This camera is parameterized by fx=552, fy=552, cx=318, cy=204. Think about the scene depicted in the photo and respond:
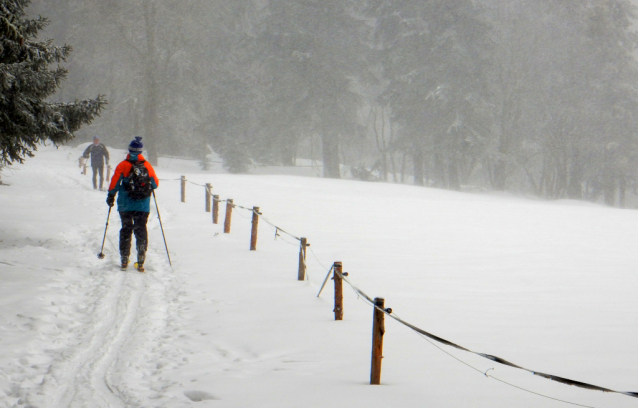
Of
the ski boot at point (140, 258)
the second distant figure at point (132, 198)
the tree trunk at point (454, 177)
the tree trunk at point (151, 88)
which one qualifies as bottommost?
the ski boot at point (140, 258)

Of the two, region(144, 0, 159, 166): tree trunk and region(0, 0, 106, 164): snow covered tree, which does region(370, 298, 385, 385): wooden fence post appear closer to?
region(0, 0, 106, 164): snow covered tree

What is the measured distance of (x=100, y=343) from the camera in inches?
213

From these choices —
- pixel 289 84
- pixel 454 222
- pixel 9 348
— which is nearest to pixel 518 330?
pixel 9 348

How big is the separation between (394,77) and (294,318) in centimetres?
3325

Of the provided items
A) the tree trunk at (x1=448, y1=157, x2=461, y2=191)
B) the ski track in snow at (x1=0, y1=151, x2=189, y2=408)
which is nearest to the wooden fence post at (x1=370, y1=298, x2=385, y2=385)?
the ski track in snow at (x1=0, y1=151, x2=189, y2=408)

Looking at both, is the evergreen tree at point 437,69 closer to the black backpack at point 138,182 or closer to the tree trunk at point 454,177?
the tree trunk at point 454,177

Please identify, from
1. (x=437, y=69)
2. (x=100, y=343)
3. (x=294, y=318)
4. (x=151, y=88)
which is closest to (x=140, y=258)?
(x=294, y=318)

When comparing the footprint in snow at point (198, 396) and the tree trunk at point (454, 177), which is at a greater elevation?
the tree trunk at point (454, 177)

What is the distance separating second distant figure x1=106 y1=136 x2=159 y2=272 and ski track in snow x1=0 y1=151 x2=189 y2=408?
383 mm

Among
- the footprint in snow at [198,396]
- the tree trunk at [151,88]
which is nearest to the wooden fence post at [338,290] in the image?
the footprint in snow at [198,396]

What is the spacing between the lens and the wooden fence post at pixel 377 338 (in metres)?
4.42

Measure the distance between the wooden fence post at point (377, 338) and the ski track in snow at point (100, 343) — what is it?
5.64 feet

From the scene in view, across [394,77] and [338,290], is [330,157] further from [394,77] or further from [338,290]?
[338,290]

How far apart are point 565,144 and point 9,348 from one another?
131ft
